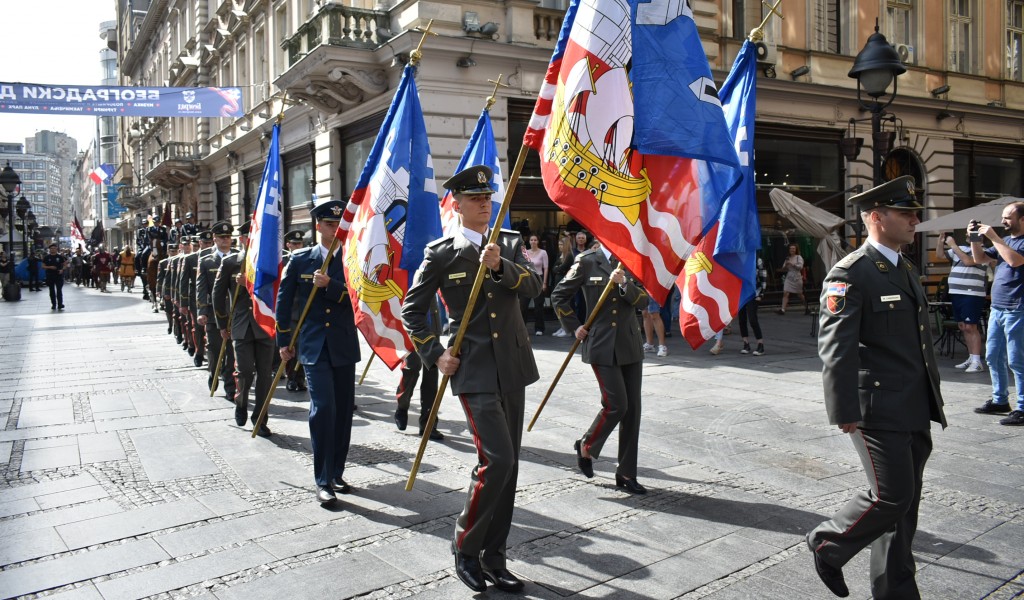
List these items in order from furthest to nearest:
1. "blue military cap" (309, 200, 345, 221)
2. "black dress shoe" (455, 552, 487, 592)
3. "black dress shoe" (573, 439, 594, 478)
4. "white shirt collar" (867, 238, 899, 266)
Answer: "blue military cap" (309, 200, 345, 221) < "black dress shoe" (573, 439, 594, 478) < "black dress shoe" (455, 552, 487, 592) < "white shirt collar" (867, 238, 899, 266)

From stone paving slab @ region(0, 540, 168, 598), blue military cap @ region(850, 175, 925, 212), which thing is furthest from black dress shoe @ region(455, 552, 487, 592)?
blue military cap @ region(850, 175, 925, 212)

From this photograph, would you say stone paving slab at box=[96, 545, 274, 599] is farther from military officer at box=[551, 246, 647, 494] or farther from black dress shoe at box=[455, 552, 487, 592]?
military officer at box=[551, 246, 647, 494]

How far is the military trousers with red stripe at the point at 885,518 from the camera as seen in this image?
3643 mm

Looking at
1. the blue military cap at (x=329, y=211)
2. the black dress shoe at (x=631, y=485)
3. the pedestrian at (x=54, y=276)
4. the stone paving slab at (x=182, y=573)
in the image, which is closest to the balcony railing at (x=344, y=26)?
the blue military cap at (x=329, y=211)

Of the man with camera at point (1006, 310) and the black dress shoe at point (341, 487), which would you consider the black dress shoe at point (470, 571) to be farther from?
the man with camera at point (1006, 310)

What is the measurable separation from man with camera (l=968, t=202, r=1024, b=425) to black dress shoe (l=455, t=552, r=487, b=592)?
18.8ft

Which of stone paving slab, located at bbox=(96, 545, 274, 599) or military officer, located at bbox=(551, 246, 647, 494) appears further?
military officer, located at bbox=(551, 246, 647, 494)

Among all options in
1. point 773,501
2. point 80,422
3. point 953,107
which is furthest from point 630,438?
point 953,107

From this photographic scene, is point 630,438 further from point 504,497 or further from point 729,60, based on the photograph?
point 729,60

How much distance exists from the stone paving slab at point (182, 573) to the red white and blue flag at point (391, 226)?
1.94m

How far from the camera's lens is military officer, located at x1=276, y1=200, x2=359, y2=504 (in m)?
5.70

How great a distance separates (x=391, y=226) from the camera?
649cm

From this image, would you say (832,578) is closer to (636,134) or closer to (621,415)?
(621,415)

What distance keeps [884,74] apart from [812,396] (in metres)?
4.41
